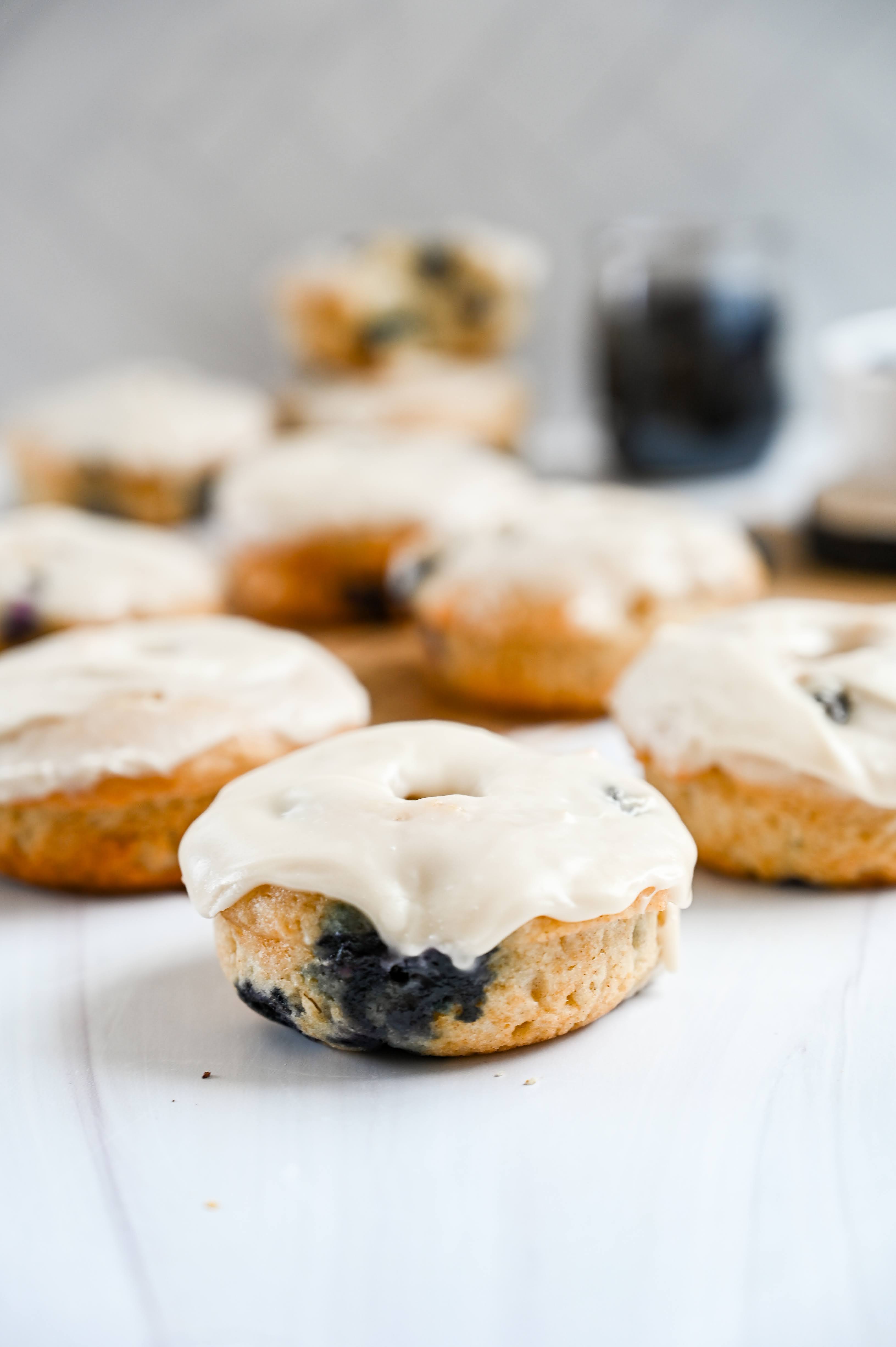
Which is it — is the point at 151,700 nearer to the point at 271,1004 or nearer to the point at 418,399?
the point at 271,1004

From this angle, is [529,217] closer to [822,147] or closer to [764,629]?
Answer: [822,147]

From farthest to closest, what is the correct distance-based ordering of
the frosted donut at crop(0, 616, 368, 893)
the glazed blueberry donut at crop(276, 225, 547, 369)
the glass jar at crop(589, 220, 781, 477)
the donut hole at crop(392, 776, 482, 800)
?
the glazed blueberry donut at crop(276, 225, 547, 369) < the glass jar at crop(589, 220, 781, 477) < the frosted donut at crop(0, 616, 368, 893) < the donut hole at crop(392, 776, 482, 800)

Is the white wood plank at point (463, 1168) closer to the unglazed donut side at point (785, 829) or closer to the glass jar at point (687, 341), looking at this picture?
the unglazed donut side at point (785, 829)

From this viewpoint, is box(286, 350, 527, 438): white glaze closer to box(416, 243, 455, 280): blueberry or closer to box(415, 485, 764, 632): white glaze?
box(416, 243, 455, 280): blueberry

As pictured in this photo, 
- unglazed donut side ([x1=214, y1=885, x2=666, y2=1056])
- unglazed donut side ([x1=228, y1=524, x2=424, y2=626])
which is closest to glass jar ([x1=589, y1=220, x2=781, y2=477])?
unglazed donut side ([x1=228, y1=524, x2=424, y2=626])

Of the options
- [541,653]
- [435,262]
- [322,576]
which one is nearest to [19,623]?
[322,576]

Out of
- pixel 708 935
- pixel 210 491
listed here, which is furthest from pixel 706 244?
pixel 708 935
